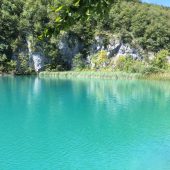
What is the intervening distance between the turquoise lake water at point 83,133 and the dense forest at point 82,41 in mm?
29013

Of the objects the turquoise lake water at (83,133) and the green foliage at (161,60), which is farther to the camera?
the green foliage at (161,60)

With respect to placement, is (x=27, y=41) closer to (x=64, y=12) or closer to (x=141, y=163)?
(x=141, y=163)

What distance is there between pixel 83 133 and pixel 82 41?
4560cm

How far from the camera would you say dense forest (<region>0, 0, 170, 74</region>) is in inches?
2149

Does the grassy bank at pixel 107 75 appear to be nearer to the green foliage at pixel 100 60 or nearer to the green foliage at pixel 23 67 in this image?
the green foliage at pixel 23 67

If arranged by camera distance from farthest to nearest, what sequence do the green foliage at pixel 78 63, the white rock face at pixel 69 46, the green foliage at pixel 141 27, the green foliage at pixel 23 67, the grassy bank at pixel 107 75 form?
the green foliage at pixel 141 27, the white rock face at pixel 69 46, the green foliage at pixel 78 63, the green foliage at pixel 23 67, the grassy bank at pixel 107 75

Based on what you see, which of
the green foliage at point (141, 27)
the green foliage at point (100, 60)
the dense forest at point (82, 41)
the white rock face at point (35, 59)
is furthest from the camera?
the green foliage at point (141, 27)

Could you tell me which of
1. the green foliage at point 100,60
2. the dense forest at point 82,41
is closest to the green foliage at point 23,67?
the dense forest at point 82,41

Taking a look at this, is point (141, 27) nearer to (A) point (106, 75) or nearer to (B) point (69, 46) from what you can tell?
(B) point (69, 46)

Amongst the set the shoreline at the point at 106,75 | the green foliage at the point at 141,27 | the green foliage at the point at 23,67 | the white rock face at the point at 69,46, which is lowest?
the shoreline at the point at 106,75

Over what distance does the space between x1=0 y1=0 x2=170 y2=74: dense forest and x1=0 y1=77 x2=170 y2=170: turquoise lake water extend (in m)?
29.0

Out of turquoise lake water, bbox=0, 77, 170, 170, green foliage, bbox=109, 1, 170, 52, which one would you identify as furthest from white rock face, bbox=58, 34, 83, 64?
turquoise lake water, bbox=0, 77, 170, 170

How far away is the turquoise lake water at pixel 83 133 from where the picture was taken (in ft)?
35.0

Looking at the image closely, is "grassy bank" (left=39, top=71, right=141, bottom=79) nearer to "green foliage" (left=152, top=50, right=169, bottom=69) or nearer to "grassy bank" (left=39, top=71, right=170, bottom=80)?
"grassy bank" (left=39, top=71, right=170, bottom=80)
